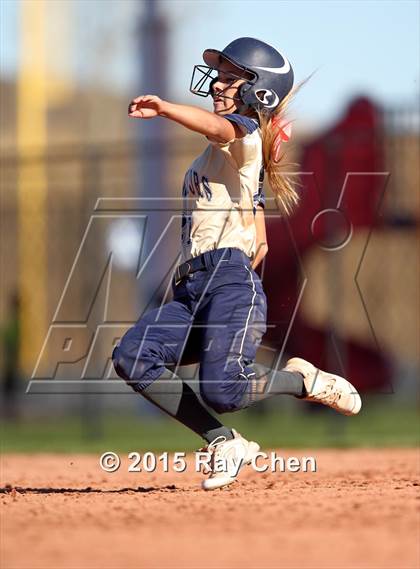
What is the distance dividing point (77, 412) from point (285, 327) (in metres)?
4.44

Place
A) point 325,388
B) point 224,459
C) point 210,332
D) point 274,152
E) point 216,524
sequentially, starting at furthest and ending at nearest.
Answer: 1. point 325,388
2. point 274,152
3. point 224,459
4. point 210,332
5. point 216,524

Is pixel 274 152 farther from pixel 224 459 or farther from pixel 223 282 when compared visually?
pixel 224 459

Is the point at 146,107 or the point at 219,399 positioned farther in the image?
the point at 219,399

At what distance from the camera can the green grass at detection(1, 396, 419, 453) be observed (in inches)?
458

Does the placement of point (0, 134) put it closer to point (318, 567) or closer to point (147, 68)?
point (147, 68)

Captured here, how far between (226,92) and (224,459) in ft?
6.46

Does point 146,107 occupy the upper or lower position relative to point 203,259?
upper

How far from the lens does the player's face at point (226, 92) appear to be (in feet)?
21.3

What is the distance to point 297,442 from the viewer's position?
11547 millimetres

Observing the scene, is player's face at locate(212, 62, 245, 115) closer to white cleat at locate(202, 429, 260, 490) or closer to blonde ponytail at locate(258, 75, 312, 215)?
blonde ponytail at locate(258, 75, 312, 215)

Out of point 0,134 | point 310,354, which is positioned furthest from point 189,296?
point 0,134

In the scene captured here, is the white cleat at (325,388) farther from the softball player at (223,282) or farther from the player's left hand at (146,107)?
the player's left hand at (146,107)

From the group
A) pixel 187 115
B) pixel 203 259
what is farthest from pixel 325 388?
pixel 187 115

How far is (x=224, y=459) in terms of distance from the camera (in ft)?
20.9
